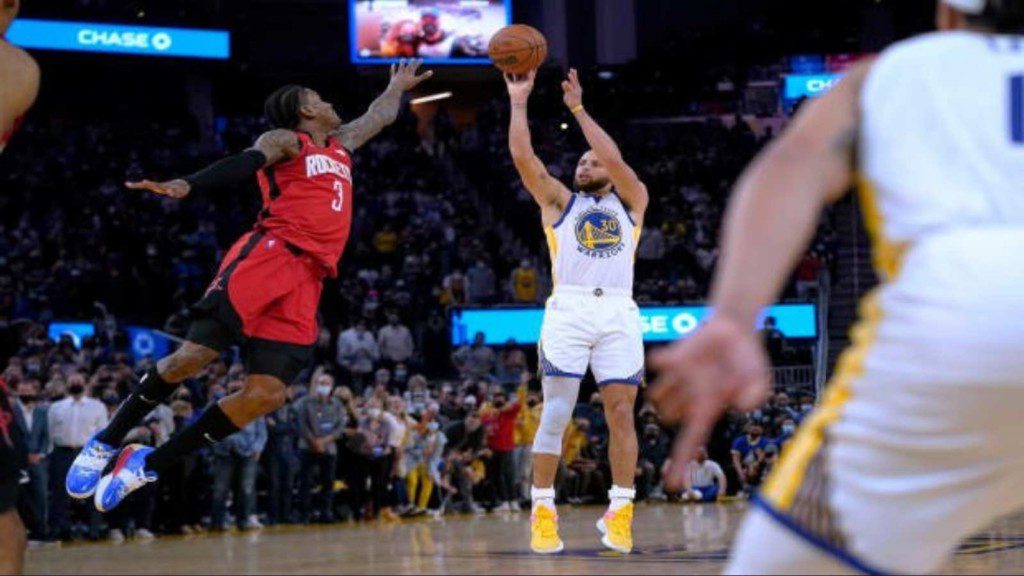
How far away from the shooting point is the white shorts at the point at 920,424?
2541 millimetres

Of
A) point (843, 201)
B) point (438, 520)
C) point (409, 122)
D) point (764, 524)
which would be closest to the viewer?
point (764, 524)

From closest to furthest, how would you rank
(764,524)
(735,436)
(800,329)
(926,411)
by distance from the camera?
(926,411) < (764,524) < (735,436) < (800,329)

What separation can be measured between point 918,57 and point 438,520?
1458cm

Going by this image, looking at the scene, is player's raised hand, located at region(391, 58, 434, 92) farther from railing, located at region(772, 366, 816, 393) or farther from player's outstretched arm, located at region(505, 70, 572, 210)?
railing, located at region(772, 366, 816, 393)

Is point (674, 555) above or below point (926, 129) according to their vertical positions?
below

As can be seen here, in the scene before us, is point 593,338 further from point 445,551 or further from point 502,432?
point 502,432

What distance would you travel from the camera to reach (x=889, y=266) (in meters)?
2.76

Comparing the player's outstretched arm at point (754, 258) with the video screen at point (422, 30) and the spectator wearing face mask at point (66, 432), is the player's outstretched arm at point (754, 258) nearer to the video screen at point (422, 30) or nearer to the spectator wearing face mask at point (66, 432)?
the spectator wearing face mask at point (66, 432)

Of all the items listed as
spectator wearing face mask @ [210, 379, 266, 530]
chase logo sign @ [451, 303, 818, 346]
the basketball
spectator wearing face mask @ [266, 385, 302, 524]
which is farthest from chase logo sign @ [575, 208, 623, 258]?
chase logo sign @ [451, 303, 818, 346]

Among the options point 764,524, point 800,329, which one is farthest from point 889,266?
point 800,329

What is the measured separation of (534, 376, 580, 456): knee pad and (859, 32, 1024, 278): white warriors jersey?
6.29m

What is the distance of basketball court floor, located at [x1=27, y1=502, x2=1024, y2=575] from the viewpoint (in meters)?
8.79

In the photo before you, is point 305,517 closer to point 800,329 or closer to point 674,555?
point 674,555

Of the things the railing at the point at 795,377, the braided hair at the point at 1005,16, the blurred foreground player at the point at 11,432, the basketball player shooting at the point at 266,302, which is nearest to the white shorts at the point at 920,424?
the braided hair at the point at 1005,16
